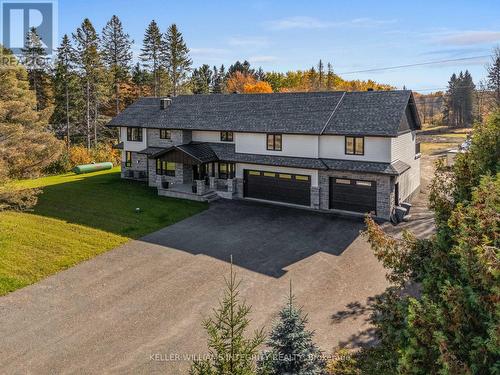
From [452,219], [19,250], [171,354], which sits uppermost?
[452,219]

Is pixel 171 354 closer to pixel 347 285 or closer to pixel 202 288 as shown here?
pixel 202 288

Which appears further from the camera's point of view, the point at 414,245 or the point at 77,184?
the point at 77,184

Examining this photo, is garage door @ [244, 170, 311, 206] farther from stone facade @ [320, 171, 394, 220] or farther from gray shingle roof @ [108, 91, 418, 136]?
gray shingle roof @ [108, 91, 418, 136]

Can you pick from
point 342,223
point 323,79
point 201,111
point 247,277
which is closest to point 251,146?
point 201,111

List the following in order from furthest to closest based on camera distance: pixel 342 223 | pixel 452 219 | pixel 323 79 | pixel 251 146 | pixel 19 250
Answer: pixel 323 79
pixel 251 146
pixel 342 223
pixel 19 250
pixel 452 219

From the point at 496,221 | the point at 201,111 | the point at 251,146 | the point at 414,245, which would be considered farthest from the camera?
the point at 201,111

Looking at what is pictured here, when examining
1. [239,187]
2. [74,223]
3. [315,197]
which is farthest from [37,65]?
[315,197]

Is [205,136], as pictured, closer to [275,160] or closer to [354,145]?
[275,160]

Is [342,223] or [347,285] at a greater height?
[342,223]
